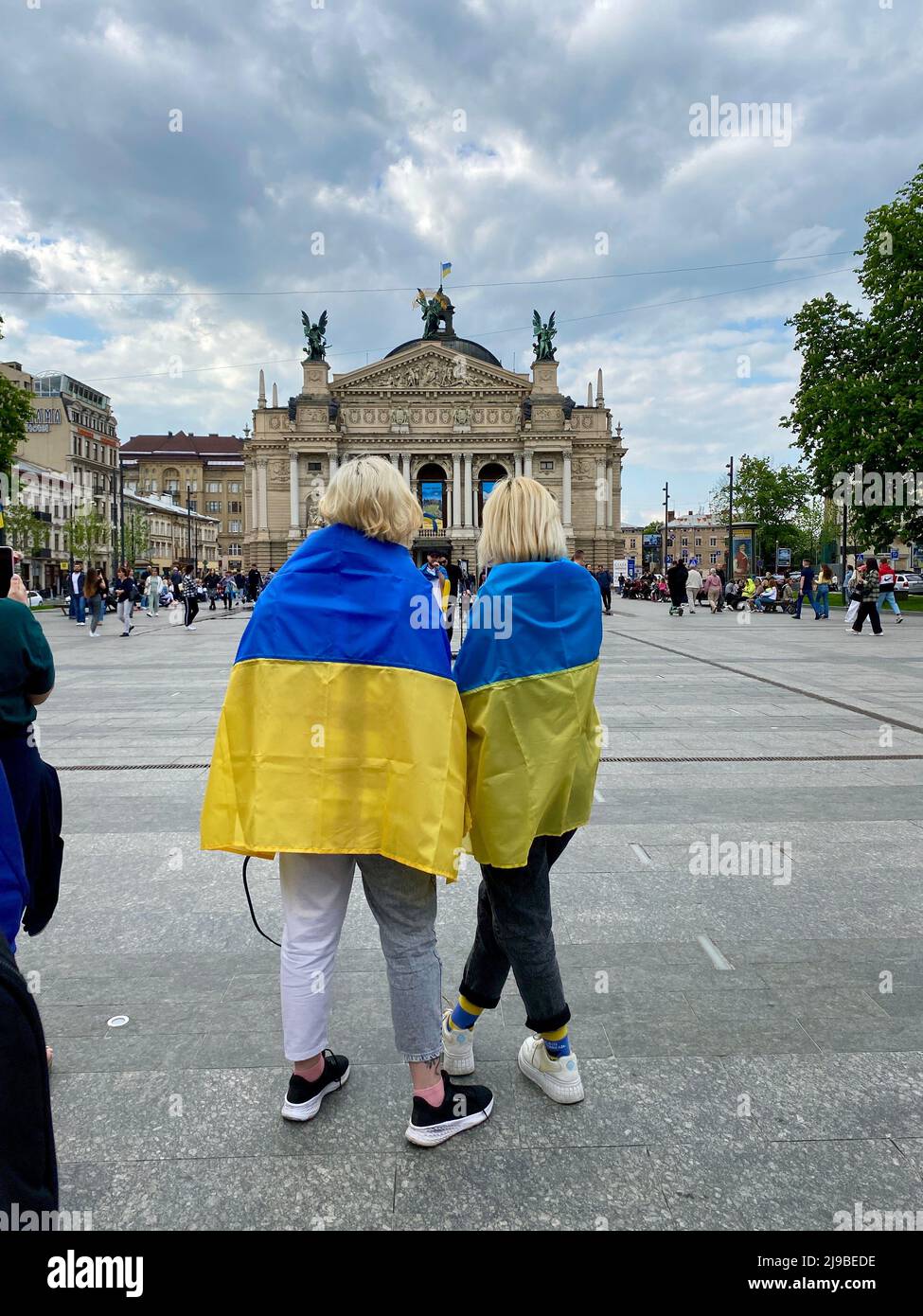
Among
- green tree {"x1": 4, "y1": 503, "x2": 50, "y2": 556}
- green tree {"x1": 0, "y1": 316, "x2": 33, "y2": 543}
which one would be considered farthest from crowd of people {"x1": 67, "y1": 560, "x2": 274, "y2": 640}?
green tree {"x1": 4, "y1": 503, "x2": 50, "y2": 556}

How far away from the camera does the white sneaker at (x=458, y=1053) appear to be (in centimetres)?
303

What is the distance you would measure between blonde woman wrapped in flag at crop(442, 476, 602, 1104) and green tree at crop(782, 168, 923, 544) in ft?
104

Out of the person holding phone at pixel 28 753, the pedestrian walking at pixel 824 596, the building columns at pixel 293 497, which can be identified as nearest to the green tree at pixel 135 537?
the building columns at pixel 293 497

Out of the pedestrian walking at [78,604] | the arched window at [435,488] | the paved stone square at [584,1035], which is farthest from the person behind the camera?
the arched window at [435,488]

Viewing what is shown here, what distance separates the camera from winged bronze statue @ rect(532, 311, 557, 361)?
9275 centimetres

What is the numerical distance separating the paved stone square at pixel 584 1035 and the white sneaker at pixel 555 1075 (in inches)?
1.9

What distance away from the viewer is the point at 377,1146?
2645mm

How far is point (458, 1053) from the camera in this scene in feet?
9.95

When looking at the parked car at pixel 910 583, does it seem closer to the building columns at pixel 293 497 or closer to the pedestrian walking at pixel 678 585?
the pedestrian walking at pixel 678 585

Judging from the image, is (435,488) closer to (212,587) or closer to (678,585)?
(212,587)

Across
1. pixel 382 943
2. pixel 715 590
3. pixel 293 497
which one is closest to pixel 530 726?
pixel 382 943

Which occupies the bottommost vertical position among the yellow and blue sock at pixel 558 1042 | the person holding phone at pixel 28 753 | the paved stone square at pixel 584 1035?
the paved stone square at pixel 584 1035

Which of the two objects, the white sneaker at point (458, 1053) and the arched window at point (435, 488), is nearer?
the white sneaker at point (458, 1053)

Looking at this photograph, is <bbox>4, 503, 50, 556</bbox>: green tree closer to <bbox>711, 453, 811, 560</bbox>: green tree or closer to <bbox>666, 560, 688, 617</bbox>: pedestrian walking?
<bbox>666, 560, 688, 617</bbox>: pedestrian walking
